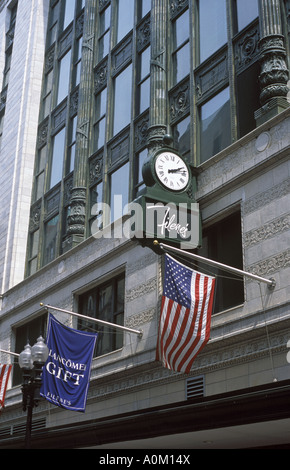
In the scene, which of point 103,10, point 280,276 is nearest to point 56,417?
point 280,276

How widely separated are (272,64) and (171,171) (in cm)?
407

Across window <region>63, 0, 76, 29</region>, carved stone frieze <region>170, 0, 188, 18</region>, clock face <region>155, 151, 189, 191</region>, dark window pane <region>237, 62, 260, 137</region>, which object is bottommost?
clock face <region>155, 151, 189, 191</region>

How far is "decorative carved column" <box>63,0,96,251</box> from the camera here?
2570 centimetres

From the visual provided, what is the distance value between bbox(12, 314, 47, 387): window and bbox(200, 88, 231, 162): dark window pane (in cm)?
1090

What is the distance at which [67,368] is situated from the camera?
18.7 m

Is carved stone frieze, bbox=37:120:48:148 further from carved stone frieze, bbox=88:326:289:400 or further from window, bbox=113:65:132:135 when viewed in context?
carved stone frieze, bbox=88:326:289:400

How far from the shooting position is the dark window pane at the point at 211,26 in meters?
20.7

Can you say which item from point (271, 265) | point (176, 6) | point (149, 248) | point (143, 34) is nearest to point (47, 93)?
point (143, 34)

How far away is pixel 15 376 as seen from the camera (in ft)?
90.8

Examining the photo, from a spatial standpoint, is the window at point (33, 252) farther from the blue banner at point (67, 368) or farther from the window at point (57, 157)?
the blue banner at point (67, 368)

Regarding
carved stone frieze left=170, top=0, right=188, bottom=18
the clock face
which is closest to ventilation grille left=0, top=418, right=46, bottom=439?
the clock face

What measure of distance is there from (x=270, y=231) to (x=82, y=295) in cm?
1030

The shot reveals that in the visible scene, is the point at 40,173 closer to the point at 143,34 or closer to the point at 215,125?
the point at 143,34
